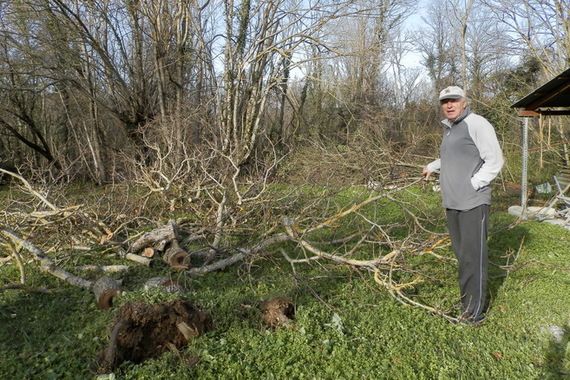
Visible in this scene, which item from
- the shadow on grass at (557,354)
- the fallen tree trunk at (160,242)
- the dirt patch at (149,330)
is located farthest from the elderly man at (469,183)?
the fallen tree trunk at (160,242)

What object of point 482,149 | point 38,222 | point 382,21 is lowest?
point 38,222

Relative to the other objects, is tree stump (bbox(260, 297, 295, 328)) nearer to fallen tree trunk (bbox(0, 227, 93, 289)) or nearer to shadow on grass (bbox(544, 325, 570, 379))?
shadow on grass (bbox(544, 325, 570, 379))

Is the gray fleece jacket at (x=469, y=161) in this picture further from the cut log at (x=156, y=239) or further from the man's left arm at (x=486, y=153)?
the cut log at (x=156, y=239)

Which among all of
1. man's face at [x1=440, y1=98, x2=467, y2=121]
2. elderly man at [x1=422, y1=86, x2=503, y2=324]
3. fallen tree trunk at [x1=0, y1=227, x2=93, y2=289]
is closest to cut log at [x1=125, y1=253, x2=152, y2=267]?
fallen tree trunk at [x1=0, y1=227, x2=93, y2=289]

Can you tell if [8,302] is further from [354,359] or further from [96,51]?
[96,51]

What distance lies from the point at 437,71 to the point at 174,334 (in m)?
31.2

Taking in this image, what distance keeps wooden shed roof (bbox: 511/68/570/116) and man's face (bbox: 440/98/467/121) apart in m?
3.75

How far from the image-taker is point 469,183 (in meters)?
3.70

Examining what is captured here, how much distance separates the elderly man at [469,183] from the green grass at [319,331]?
0.41 meters

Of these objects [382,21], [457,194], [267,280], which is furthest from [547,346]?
[382,21]

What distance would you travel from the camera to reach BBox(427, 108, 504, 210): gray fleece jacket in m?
3.59

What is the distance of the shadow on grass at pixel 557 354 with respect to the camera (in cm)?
319

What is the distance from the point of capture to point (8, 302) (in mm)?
4438

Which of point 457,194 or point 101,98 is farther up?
point 101,98
